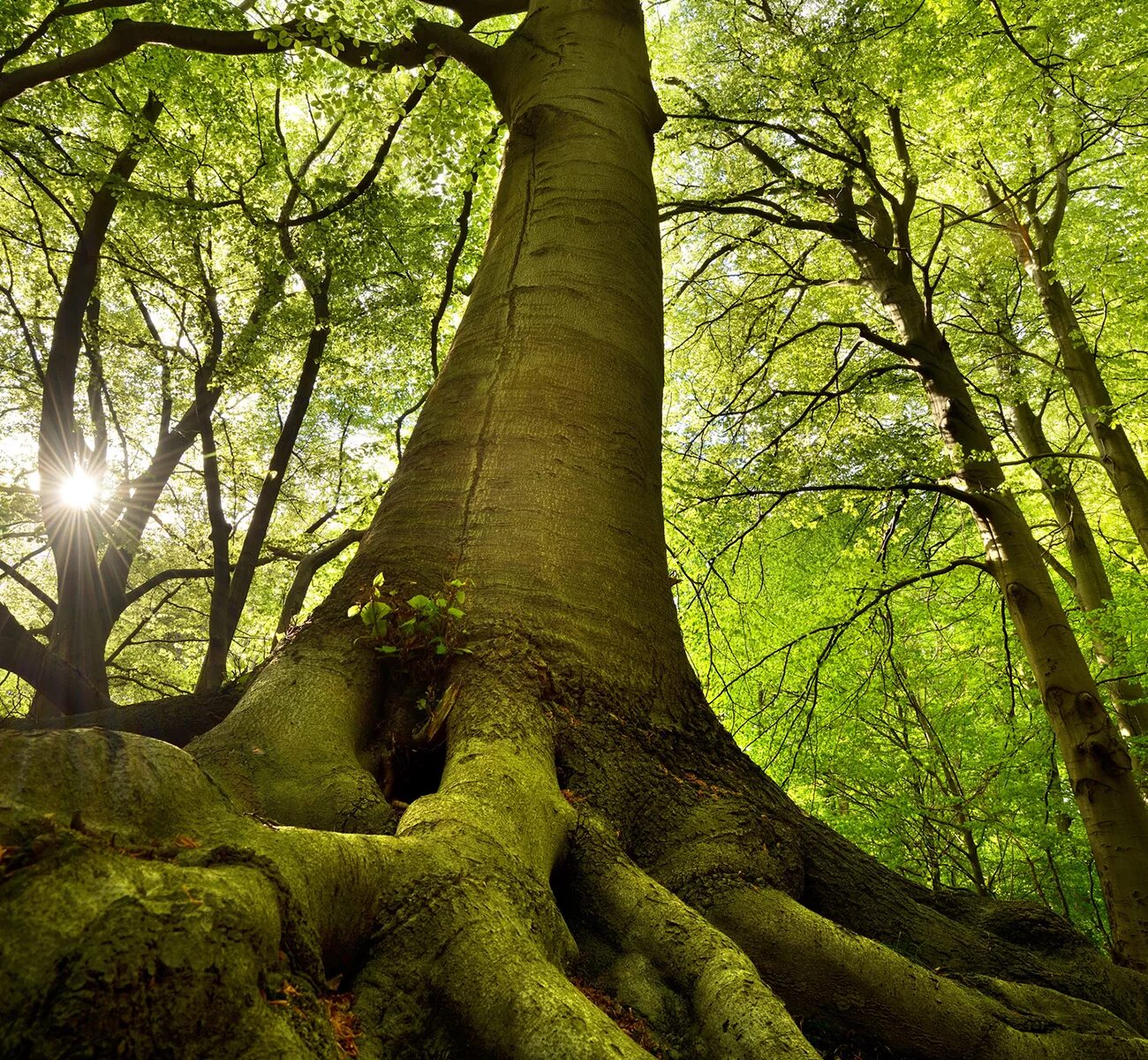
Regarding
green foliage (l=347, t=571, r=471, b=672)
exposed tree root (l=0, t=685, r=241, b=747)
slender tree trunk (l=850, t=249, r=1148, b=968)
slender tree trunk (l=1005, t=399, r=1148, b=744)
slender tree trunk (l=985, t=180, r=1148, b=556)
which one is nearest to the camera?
green foliage (l=347, t=571, r=471, b=672)

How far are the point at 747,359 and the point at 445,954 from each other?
979 centimetres

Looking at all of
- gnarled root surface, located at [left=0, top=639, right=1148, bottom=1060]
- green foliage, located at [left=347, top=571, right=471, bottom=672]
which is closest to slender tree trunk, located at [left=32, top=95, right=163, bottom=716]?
green foliage, located at [left=347, top=571, right=471, bottom=672]

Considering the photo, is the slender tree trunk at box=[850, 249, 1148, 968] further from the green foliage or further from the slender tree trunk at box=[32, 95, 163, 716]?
the slender tree trunk at box=[32, 95, 163, 716]

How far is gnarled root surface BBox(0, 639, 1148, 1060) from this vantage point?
905mm

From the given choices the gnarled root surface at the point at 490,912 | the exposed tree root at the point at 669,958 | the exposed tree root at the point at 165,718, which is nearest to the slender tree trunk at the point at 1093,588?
the gnarled root surface at the point at 490,912

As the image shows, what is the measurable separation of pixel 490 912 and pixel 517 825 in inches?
12.7

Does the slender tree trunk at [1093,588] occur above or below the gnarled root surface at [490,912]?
above

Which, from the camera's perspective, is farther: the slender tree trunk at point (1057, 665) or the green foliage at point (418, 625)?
the slender tree trunk at point (1057, 665)

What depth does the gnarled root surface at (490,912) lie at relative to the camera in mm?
905

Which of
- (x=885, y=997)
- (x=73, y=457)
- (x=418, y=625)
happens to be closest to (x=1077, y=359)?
(x=885, y=997)

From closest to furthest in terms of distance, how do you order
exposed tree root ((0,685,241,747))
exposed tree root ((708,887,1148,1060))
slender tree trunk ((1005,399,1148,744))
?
exposed tree root ((708,887,1148,1060)), exposed tree root ((0,685,241,747)), slender tree trunk ((1005,399,1148,744))

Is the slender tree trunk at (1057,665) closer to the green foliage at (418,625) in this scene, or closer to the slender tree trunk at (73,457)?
the green foliage at (418,625)

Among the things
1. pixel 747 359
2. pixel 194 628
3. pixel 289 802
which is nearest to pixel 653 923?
pixel 289 802

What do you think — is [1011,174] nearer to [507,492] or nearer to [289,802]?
[507,492]
